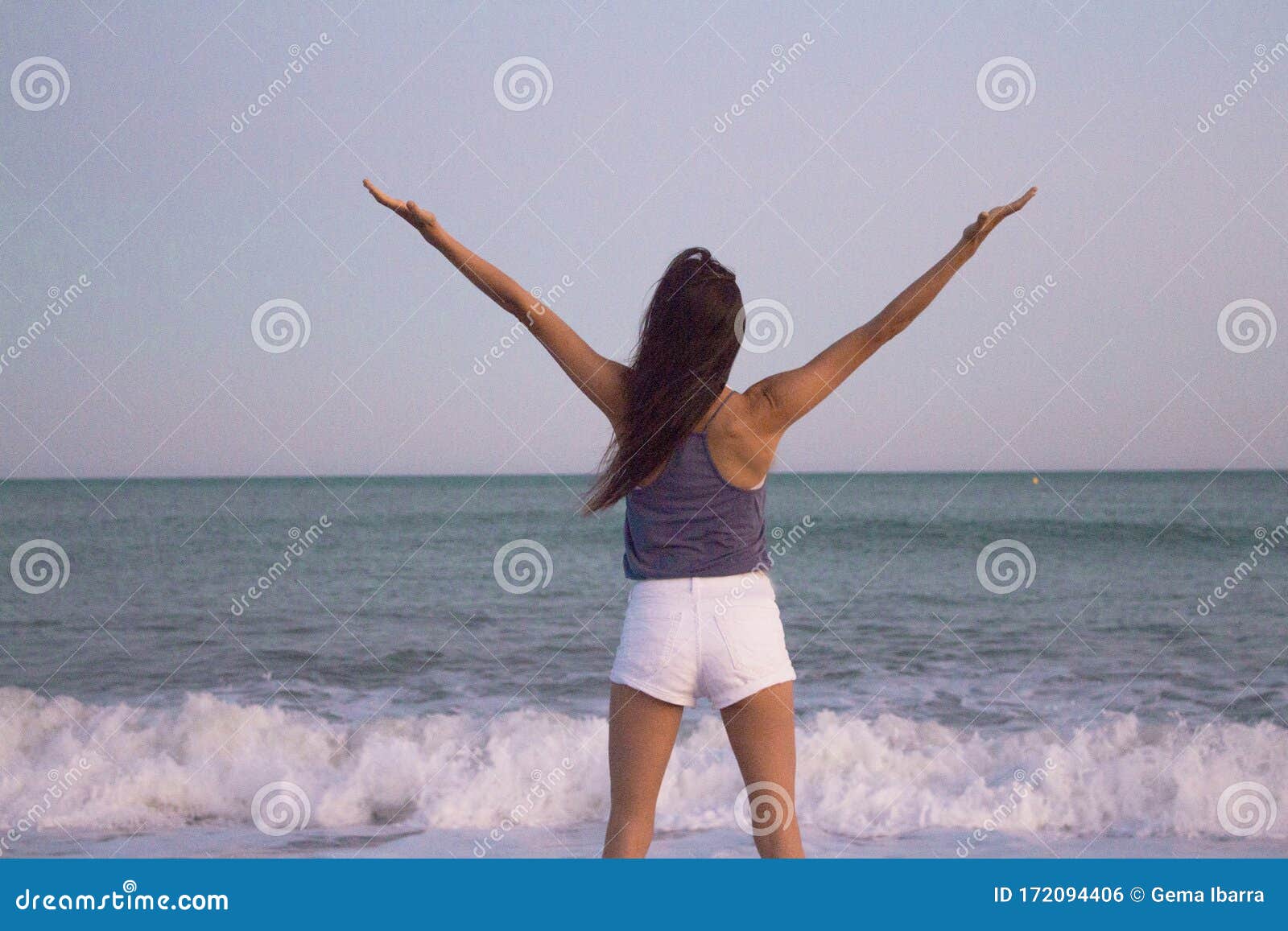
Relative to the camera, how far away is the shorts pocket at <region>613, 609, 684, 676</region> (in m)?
2.47

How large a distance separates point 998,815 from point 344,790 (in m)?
3.83

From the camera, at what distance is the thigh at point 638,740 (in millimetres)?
2543

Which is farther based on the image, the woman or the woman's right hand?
the woman's right hand

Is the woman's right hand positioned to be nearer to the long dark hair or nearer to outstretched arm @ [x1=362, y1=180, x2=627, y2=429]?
outstretched arm @ [x1=362, y1=180, x2=627, y2=429]

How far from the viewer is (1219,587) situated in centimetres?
1502

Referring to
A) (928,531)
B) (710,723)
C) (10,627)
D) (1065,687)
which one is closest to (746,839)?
(710,723)

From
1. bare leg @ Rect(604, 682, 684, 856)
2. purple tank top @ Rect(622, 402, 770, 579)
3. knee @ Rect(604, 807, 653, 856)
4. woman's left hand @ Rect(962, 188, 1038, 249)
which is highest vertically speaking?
woman's left hand @ Rect(962, 188, 1038, 249)

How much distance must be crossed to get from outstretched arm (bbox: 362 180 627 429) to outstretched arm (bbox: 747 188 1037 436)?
296 millimetres

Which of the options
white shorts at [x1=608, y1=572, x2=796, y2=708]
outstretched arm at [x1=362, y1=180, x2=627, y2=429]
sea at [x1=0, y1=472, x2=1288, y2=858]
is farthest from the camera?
sea at [x1=0, y1=472, x2=1288, y2=858]

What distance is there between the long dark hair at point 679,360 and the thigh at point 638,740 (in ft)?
1.45

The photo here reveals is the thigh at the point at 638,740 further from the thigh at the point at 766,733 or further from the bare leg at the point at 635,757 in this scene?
the thigh at the point at 766,733

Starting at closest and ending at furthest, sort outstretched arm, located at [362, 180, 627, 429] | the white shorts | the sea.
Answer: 1. the white shorts
2. outstretched arm, located at [362, 180, 627, 429]
3. the sea

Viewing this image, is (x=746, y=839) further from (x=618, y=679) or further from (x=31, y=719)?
(x=31, y=719)

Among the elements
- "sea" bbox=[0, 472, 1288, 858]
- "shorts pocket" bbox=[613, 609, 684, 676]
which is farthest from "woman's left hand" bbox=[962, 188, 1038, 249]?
"sea" bbox=[0, 472, 1288, 858]
